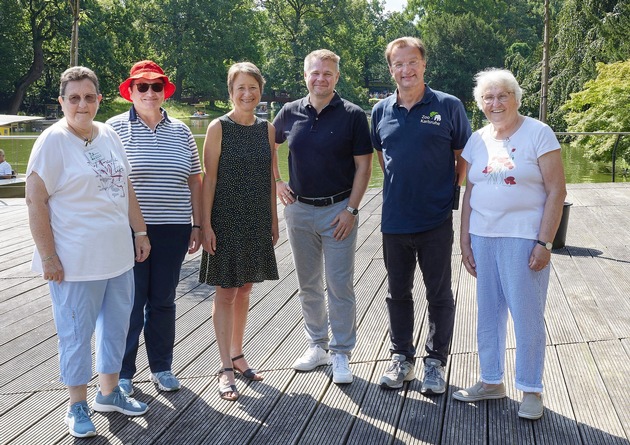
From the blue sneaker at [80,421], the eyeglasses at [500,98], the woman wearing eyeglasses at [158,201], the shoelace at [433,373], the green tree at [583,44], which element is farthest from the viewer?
the green tree at [583,44]

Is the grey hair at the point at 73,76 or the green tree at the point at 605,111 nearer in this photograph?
the grey hair at the point at 73,76

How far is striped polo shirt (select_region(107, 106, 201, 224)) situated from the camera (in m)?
3.46

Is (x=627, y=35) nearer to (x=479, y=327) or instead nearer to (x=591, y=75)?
(x=591, y=75)

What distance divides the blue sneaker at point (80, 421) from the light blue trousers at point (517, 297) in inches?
67.3

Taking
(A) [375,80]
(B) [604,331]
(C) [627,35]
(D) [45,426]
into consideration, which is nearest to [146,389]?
(D) [45,426]

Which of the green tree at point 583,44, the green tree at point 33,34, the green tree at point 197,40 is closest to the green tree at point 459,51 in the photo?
the green tree at point 197,40

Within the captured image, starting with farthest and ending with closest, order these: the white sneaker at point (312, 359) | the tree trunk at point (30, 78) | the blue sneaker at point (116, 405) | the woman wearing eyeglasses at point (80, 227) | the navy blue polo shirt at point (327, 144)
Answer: the tree trunk at point (30, 78)
the white sneaker at point (312, 359)
the navy blue polo shirt at point (327, 144)
the blue sneaker at point (116, 405)
the woman wearing eyeglasses at point (80, 227)

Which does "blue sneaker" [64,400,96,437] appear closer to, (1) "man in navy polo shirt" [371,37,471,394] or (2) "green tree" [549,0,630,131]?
(1) "man in navy polo shirt" [371,37,471,394]

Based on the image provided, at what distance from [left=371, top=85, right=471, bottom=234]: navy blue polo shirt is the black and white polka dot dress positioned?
0.58 m

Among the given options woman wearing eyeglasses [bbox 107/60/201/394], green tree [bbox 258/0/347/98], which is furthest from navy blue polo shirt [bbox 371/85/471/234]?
green tree [bbox 258/0/347/98]

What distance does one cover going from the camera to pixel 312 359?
3.96 m

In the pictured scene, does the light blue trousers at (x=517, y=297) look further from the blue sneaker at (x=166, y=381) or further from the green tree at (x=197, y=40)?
the green tree at (x=197, y=40)

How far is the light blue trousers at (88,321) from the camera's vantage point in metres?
3.08

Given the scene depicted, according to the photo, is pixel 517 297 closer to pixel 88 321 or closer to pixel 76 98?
pixel 88 321
